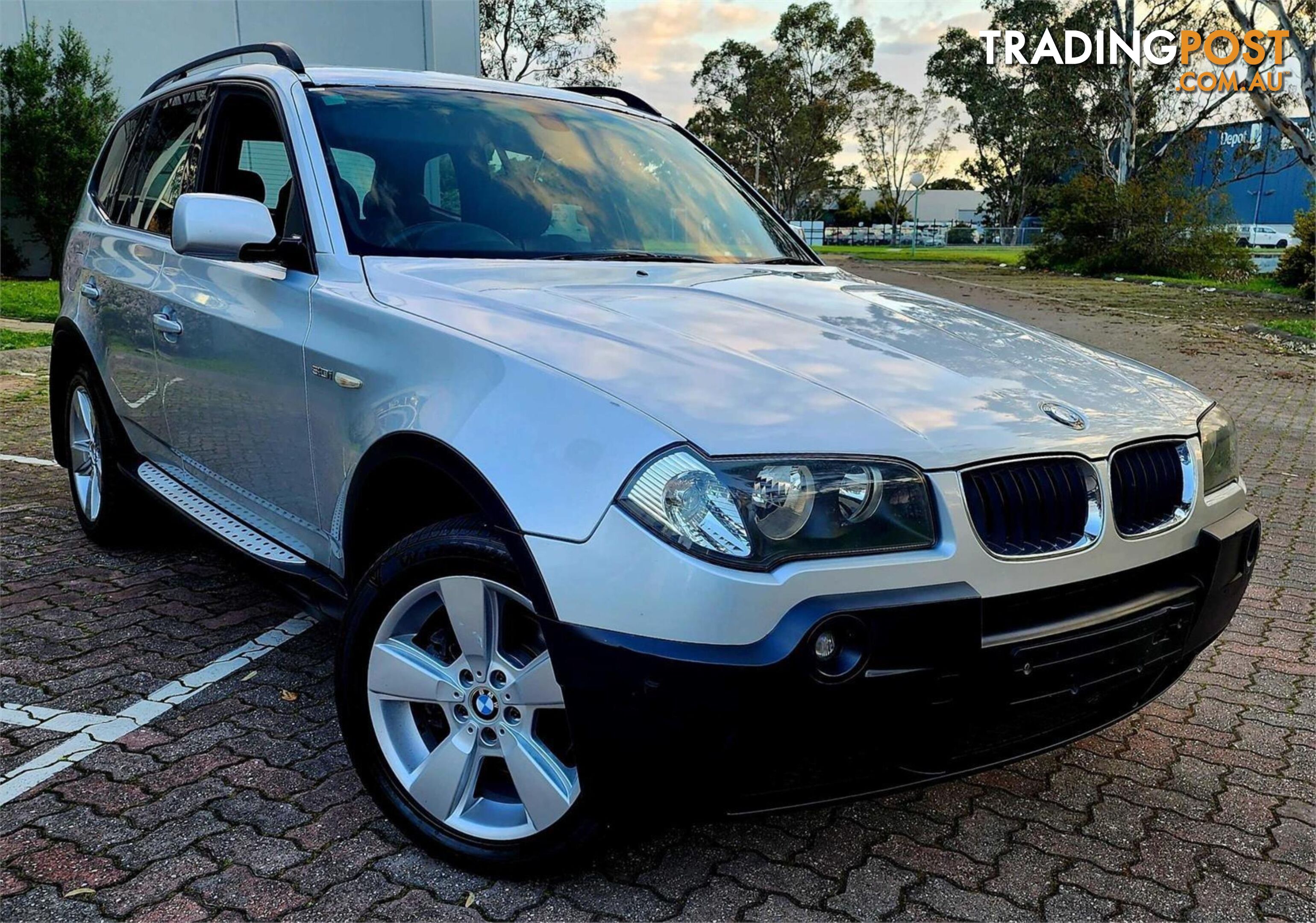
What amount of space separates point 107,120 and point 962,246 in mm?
46006

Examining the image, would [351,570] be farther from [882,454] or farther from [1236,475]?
[1236,475]

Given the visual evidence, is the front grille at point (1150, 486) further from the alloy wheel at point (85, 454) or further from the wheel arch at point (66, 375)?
the alloy wheel at point (85, 454)

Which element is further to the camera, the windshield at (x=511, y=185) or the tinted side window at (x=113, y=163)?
the tinted side window at (x=113, y=163)

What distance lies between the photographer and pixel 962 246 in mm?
56156

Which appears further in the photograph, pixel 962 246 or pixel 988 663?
pixel 962 246

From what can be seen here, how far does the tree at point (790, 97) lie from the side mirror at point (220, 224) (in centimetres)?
4787

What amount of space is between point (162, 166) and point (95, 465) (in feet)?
4.49

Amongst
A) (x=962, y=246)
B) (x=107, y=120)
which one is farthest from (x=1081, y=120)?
(x=107, y=120)

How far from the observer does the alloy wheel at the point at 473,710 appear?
Result: 2229 mm

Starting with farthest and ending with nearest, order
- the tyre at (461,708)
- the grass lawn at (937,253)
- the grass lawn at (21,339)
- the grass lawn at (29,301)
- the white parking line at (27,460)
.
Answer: the grass lawn at (937,253)
the grass lawn at (29,301)
the grass lawn at (21,339)
the white parking line at (27,460)
the tyre at (461,708)

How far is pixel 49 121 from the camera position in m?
17.1

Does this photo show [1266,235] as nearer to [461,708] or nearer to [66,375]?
[66,375]

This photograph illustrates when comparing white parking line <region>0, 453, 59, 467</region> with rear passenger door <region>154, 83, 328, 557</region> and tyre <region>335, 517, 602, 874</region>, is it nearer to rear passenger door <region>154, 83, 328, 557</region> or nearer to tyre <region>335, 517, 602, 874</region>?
rear passenger door <region>154, 83, 328, 557</region>

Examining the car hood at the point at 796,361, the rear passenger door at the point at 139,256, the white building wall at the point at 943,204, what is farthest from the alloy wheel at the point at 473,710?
the white building wall at the point at 943,204
